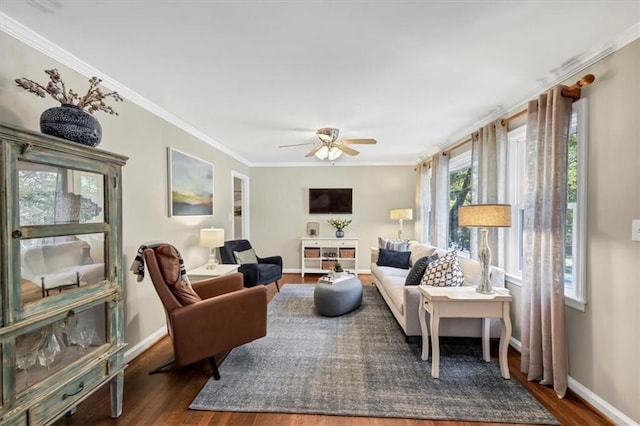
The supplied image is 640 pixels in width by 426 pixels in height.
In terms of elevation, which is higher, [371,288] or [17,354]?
[17,354]

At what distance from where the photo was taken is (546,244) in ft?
6.96

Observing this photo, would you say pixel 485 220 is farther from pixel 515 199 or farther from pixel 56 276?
pixel 56 276

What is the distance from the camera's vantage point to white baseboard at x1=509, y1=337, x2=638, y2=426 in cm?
172

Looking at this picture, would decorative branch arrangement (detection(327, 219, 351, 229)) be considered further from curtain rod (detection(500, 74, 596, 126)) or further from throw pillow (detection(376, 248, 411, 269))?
curtain rod (detection(500, 74, 596, 126))

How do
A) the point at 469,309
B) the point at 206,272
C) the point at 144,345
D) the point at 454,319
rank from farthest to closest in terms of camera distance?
the point at 206,272, the point at 144,345, the point at 454,319, the point at 469,309

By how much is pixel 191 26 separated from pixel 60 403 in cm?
215

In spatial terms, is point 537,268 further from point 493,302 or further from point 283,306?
point 283,306

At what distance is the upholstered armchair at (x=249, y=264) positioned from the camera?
13.5 feet

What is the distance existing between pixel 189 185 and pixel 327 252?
3244mm

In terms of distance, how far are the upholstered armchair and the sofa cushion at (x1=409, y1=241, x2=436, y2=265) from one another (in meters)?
2.15

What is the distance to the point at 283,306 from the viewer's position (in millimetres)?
3938

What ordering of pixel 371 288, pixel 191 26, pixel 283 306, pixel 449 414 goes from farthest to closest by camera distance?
pixel 371 288
pixel 283 306
pixel 449 414
pixel 191 26

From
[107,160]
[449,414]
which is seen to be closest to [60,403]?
[107,160]

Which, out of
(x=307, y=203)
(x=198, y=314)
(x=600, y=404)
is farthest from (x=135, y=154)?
(x=600, y=404)
